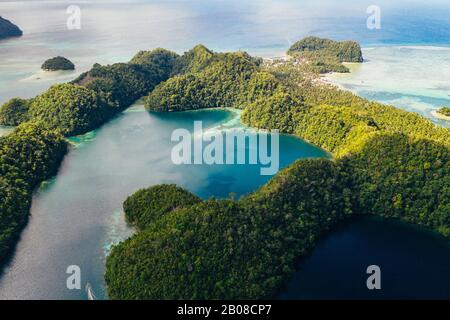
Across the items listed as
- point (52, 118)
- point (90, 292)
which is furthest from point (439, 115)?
point (90, 292)

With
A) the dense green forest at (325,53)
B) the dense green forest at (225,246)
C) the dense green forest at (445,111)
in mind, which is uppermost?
the dense green forest at (325,53)

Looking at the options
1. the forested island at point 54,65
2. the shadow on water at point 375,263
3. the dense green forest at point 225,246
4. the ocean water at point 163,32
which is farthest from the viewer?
the ocean water at point 163,32

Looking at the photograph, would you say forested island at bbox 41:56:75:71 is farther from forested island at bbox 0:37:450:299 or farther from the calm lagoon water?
forested island at bbox 0:37:450:299

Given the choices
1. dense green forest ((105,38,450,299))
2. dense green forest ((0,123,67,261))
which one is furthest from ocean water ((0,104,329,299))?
dense green forest ((105,38,450,299))

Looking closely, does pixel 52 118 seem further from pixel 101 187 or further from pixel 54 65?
pixel 54 65

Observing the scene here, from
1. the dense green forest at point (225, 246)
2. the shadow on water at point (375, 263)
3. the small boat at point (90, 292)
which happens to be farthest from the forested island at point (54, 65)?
the shadow on water at point (375, 263)

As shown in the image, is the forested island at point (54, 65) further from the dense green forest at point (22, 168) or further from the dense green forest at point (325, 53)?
the dense green forest at point (325, 53)

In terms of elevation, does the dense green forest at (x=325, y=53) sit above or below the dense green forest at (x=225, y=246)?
above
